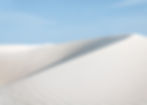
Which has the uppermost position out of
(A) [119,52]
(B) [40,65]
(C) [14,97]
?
(B) [40,65]

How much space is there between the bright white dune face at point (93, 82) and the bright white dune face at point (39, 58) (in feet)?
7.22

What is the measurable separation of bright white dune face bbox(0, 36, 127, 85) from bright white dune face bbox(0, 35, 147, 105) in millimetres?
2201

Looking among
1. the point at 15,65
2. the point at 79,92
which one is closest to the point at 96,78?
the point at 79,92

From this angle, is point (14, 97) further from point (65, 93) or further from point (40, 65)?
point (40, 65)

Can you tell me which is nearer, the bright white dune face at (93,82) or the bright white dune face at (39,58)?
the bright white dune face at (93,82)

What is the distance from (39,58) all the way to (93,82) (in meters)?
6.58

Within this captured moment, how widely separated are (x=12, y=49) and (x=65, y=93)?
13.5 metres

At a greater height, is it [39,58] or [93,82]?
[39,58]

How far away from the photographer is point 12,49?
25.6 m

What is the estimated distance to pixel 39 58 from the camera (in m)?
19.6

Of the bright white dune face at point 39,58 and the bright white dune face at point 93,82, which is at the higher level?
the bright white dune face at point 39,58

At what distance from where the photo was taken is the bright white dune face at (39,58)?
59.4 ft

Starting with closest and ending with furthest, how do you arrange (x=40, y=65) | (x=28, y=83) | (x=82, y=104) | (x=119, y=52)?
(x=82, y=104) → (x=28, y=83) → (x=119, y=52) → (x=40, y=65)

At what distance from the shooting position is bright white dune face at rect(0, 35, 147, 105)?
12.8 meters
